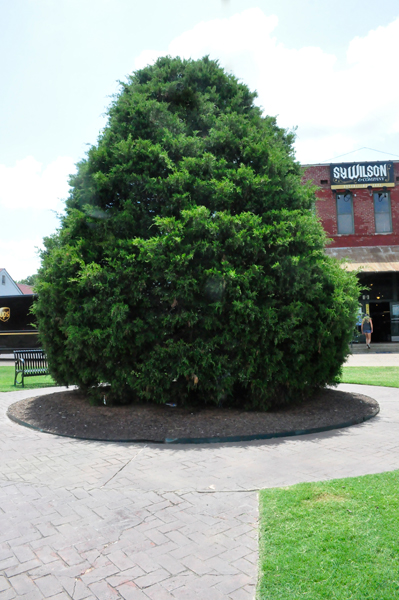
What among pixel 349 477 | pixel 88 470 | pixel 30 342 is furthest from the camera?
pixel 30 342

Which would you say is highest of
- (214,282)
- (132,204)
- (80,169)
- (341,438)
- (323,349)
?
Result: (80,169)

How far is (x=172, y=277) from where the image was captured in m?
6.65

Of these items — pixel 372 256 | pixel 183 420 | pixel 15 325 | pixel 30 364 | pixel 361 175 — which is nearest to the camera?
pixel 183 420

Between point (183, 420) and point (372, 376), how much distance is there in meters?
8.21

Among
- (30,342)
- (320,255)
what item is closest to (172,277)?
(320,255)

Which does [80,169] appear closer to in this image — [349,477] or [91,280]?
[91,280]

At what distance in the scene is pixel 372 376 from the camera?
13.0 meters

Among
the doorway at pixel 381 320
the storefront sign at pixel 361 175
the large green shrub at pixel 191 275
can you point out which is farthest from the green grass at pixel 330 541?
the storefront sign at pixel 361 175

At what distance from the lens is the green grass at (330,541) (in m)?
2.61

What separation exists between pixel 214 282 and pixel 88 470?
3164 mm

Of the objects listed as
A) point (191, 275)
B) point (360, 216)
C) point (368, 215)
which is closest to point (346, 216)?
point (360, 216)

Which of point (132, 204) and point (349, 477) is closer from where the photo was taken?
point (349, 477)

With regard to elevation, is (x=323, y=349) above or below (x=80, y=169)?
below

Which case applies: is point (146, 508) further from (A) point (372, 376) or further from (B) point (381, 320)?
(B) point (381, 320)
